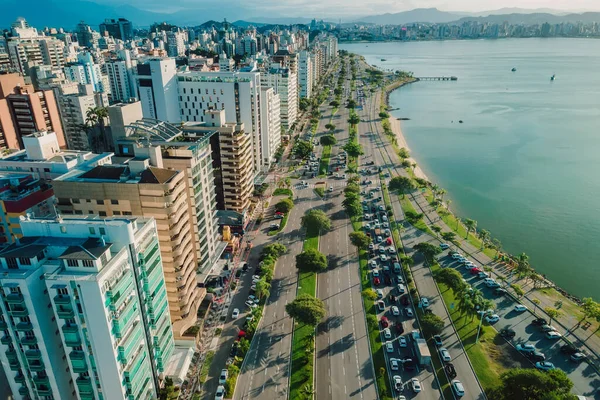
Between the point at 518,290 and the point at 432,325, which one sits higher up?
the point at 432,325

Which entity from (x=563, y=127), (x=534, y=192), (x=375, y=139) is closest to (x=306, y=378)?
(x=534, y=192)

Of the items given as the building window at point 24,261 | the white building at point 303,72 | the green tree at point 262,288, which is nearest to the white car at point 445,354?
the green tree at point 262,288

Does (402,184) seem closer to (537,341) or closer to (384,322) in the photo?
(384,322)

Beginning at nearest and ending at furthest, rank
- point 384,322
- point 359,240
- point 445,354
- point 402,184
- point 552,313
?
1. point 445,354
2. point 552,313
3. point 384,322
4. point 359,240
5. point 402,184

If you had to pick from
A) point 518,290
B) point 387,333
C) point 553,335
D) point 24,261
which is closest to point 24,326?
point 24,261

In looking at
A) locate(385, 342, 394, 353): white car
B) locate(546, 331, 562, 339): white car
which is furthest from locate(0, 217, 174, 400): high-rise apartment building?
locate(546, 331, 562, 339): white car

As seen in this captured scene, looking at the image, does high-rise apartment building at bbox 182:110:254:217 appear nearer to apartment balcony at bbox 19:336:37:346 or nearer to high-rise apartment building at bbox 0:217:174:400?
high-rise apartment building at bbox 0:217:174:400
